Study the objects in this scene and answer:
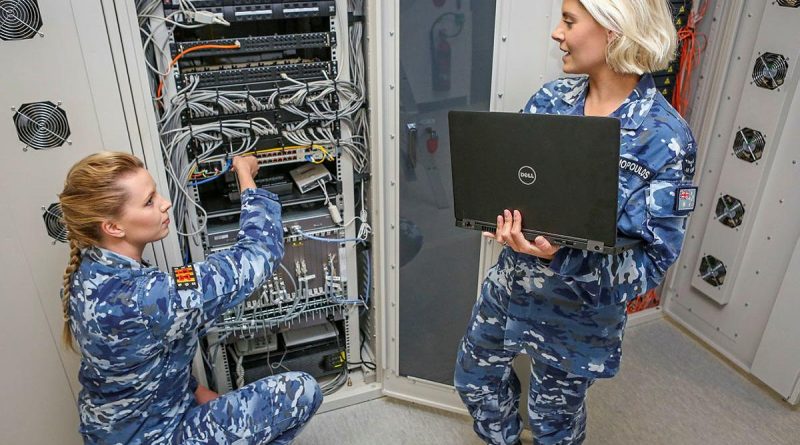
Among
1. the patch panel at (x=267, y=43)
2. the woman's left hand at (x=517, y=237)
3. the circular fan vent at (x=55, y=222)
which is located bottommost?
the circular fan vent at (x=55, y=222)

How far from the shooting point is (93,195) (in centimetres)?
124

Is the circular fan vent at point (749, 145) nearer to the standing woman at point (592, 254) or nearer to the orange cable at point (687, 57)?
the orange cable at point (687, 57)

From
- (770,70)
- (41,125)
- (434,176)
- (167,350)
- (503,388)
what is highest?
(770,70)

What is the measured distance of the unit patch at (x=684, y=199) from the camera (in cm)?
121

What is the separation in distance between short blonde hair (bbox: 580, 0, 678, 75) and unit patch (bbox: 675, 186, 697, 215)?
0.29 metres

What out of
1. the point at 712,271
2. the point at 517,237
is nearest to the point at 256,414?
the point at 517,237

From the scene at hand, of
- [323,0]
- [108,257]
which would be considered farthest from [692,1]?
[108,257]

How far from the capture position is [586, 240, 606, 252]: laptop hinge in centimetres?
114

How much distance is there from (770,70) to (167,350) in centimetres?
224

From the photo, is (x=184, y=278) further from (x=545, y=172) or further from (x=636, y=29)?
(x=636, y=29)

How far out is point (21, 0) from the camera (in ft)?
4.31

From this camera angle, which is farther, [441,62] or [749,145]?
[749,145]

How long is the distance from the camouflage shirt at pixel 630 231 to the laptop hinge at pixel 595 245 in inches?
4.5

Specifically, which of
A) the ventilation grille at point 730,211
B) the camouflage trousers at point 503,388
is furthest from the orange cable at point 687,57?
the camouflage trousers at point 503,388
